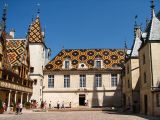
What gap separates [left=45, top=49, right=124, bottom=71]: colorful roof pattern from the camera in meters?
44.1

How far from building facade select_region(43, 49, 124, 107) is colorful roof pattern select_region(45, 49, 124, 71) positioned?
6.5 inches

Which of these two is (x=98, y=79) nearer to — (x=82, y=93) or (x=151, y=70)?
(x=82, y=93)

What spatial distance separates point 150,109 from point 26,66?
63.7ft

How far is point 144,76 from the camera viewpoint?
1046 inches

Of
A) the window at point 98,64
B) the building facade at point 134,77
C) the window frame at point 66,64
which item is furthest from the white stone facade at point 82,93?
the building facade at point 134,77

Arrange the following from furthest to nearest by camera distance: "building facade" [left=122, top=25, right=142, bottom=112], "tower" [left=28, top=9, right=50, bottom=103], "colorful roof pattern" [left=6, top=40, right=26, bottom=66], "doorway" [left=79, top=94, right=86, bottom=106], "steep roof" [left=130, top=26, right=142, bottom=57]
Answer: "doorway" [left=79, top=94, right=86, bottom=106] < "tower" [left=28, top=9, right=50, bottom=103] < "colorful roof pattern" [left=6, top=40, right=26, bottom=66] < "steep roof" [left=130, top=26, right=142, bottom=57] < "building facade" [left=122, top=25, right=142, bottom=112]

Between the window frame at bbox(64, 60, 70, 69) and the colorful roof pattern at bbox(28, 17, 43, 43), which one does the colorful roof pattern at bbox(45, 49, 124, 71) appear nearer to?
the window frame at bbox(64, 60, 70, 69)

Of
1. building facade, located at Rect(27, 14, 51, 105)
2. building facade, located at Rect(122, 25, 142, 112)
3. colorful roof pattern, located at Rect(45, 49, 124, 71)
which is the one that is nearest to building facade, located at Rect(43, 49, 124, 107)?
colorful roof pattern, located at Rect(45, 49, 124, 71)

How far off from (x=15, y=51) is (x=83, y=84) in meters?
12.7

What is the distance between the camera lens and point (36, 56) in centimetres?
4188

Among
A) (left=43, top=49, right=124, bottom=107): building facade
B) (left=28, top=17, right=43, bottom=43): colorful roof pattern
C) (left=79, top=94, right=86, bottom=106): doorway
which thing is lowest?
(left=79, top=94, right=86, bottom=106): doorway

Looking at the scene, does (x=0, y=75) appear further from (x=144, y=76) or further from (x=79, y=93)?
(x=79, y=93)

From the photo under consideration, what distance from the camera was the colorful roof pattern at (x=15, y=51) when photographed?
34.5 metres

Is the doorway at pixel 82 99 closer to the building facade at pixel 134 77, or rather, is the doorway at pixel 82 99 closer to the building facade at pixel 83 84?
the building facade at pixel 83 84
